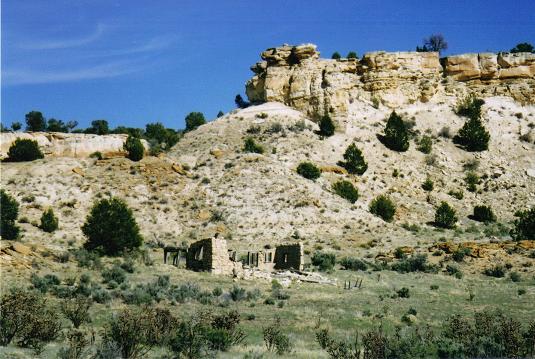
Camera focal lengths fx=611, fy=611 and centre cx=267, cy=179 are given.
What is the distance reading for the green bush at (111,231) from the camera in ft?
118

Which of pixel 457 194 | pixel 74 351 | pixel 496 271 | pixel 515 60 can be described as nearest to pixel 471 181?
pixel 457 194

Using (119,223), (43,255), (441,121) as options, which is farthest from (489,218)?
(43,255)

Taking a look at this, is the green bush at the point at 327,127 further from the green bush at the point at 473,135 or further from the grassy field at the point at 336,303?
the grassy field at the point at 336,303

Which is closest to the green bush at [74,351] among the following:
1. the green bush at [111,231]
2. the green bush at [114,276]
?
the green bush at [114,276]

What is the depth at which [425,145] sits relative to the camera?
201 ft

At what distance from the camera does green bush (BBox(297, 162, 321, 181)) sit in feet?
173

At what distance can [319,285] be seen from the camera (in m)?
28.6

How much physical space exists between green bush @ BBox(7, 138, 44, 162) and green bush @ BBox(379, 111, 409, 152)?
3281 cm

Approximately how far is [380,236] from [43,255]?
2429 cm

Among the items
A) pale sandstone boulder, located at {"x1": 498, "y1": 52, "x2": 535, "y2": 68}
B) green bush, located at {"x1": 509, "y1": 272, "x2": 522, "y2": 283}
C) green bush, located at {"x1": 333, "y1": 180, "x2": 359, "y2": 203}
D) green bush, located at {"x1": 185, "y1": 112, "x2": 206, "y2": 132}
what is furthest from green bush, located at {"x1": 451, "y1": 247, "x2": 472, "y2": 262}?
green bush, located at {"x1": 185, "y1": 112, "x2": 206, "y2": 132}

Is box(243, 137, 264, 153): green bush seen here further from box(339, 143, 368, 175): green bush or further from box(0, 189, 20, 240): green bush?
box(0, 189, 20, 240): green bush

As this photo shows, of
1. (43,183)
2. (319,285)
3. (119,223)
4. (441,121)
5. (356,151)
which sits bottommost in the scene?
(319,285)

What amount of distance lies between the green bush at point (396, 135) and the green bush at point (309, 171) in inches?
435

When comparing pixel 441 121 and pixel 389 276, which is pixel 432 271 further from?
pixel 441 121
